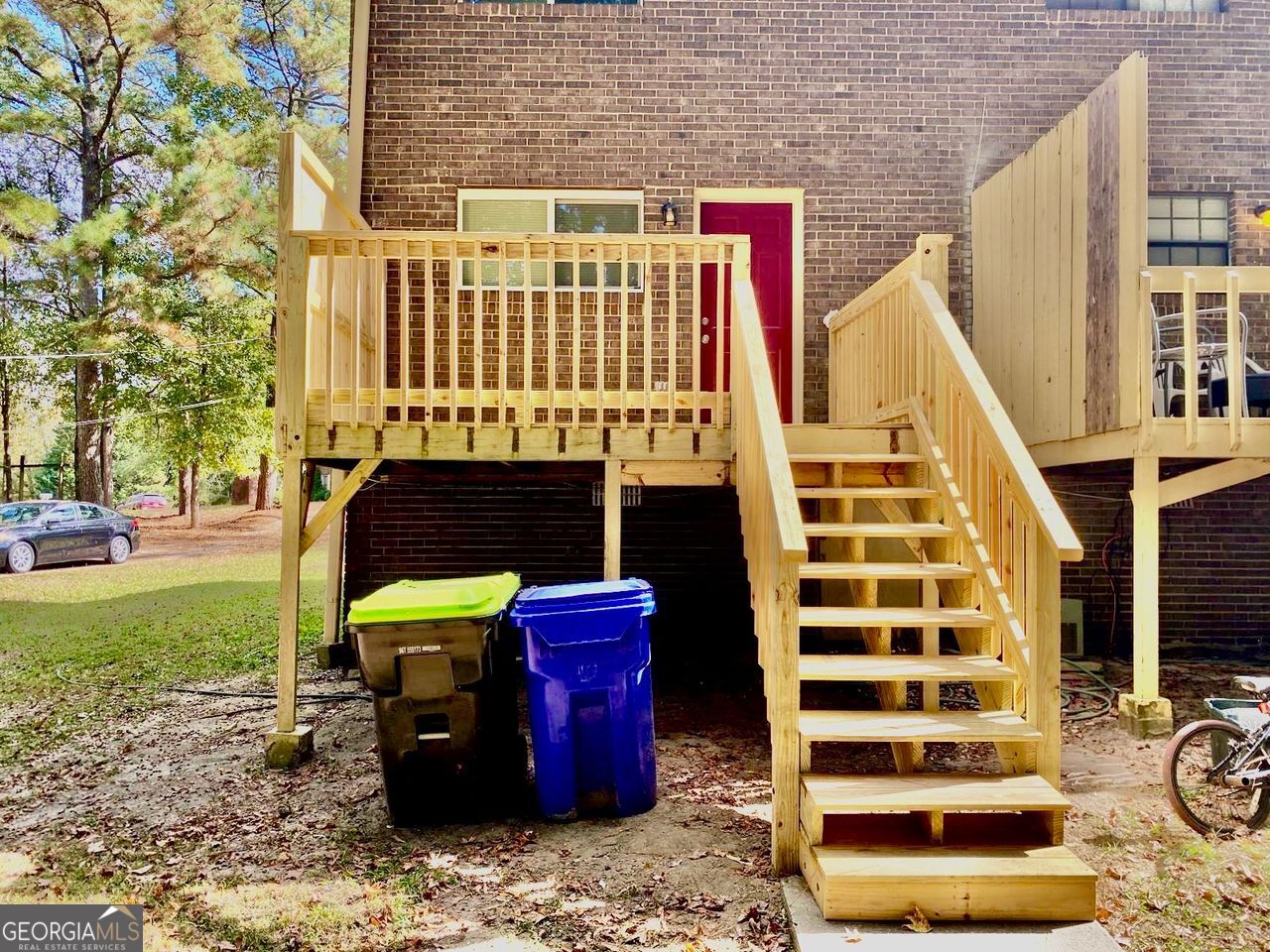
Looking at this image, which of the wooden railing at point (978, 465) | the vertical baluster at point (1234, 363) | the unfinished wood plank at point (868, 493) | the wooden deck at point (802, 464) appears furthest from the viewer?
the vertical baluster at point (1234, 363)

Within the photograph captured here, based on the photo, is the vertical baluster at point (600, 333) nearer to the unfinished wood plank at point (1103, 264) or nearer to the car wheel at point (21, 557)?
the unfinished wood plank at point (1103, 264)

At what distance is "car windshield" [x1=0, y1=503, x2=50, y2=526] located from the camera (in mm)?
13211

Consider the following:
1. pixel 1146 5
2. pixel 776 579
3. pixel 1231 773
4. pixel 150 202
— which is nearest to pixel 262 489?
pixel 150 202

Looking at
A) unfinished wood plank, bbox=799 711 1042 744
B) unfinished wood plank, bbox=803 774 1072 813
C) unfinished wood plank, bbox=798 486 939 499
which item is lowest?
unfinished wood plank, bbox=803 774 1072 813

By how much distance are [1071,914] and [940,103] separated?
683 cm

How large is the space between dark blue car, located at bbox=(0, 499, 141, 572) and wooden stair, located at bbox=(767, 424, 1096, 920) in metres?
13.5

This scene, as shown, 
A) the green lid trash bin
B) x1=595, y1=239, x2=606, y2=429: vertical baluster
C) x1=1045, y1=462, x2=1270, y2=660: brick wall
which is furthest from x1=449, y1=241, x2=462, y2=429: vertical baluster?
x1=1045, y1=462, x2=1270, y2=660: brick wall

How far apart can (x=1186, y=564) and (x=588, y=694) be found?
256 inches

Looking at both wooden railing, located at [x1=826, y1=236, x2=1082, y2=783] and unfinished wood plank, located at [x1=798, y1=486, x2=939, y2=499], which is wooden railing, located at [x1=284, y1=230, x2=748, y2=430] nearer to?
unfinished wood plank, located at [x1=798, y1=486, x2=939, y2=499]

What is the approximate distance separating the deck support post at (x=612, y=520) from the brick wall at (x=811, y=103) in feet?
9.84

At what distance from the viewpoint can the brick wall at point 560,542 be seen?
24.2 ft

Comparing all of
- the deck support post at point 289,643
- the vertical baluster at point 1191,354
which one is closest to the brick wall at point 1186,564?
the vertical baluster at point 1191,354

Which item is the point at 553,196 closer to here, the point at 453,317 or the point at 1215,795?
the point at 453,317

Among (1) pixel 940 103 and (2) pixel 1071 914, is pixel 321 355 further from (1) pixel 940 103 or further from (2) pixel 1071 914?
(1) pixel 940 103
